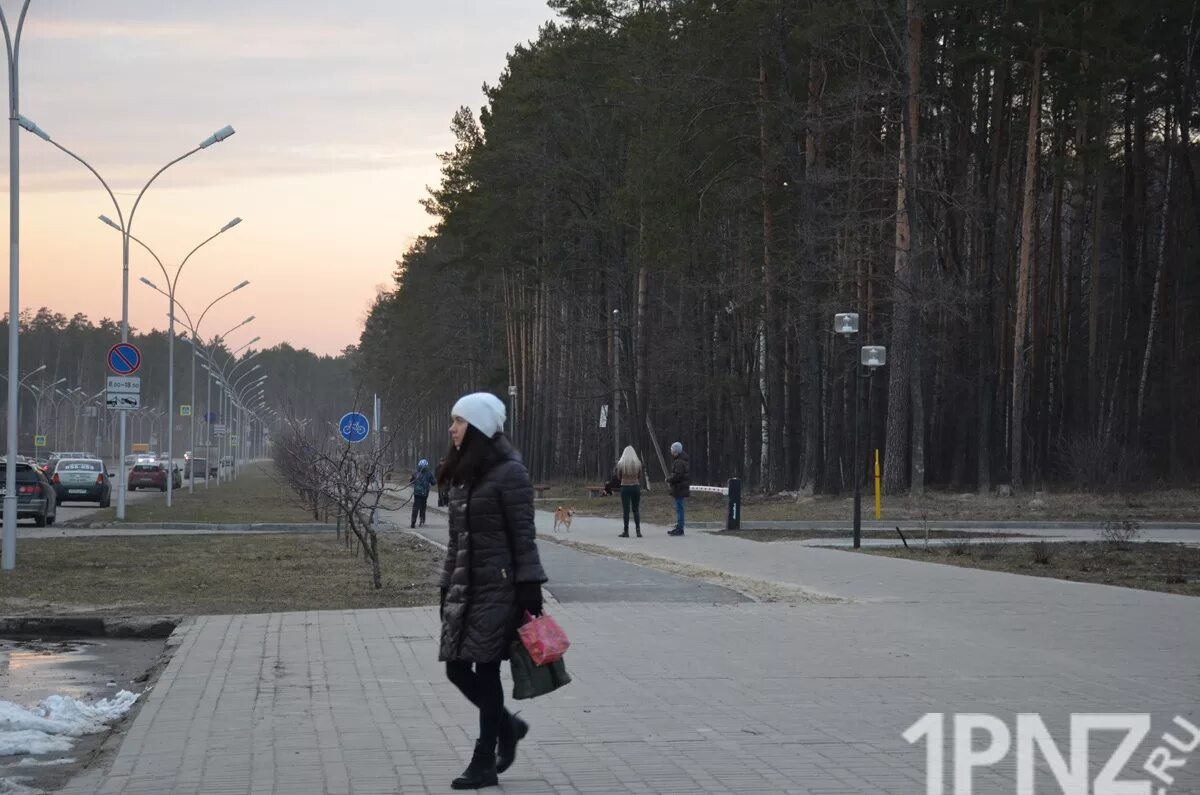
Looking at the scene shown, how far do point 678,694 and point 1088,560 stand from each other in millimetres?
14473

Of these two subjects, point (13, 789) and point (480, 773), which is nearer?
point (480, 773)

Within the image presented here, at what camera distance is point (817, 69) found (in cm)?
4288

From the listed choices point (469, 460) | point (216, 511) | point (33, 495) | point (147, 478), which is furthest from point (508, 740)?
point (147, 478)

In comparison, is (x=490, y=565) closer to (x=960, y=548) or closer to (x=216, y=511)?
(x=960, y=548)

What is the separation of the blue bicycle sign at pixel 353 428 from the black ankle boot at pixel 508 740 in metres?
19.4

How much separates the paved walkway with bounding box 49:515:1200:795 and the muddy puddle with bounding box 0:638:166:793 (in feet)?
1.06

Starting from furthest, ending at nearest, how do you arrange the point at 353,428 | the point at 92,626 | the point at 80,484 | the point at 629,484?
the point at 80,484 < the point at 629,484 < the point at 353,428 < the point at 92,626

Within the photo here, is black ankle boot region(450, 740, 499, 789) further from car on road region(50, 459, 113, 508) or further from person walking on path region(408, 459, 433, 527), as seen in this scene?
car on road region(50, 459, 113, 508)

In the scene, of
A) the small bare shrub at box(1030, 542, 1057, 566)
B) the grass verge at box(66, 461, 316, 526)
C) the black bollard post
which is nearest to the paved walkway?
the small bare shrub at box(1030, 542, 1057, 566)

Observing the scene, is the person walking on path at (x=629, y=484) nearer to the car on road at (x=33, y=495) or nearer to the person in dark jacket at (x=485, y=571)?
the car on road at (x=33, y=495)

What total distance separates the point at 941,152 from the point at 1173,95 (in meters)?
13.5

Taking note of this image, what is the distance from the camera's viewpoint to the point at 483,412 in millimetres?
7391

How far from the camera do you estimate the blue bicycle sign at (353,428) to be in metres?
27.0

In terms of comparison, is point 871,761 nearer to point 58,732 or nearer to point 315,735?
point 315,735
